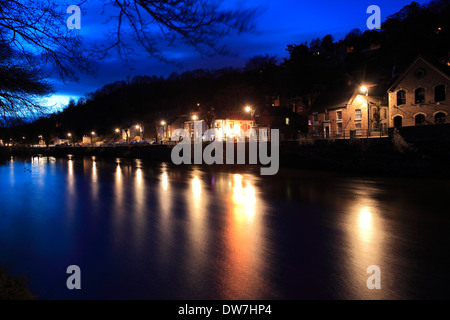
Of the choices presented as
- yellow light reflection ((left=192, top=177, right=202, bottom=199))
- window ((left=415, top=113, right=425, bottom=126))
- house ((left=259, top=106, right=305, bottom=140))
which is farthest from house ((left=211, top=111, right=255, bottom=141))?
yellow light reflection ((left=192, top=177, right=202, bottom=199))

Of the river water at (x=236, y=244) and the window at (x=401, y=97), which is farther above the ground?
the window at (x=401, y=97)

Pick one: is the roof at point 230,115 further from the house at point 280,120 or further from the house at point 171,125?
the house at point 171,125

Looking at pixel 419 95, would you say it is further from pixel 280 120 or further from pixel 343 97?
pixel 280 120

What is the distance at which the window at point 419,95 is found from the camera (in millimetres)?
34312

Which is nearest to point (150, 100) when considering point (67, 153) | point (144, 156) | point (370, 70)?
point (67, 153)

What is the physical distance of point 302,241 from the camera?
10203 mm

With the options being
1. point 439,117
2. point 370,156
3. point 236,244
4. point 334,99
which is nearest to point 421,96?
point 439,117

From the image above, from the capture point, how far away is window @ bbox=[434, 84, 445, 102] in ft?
108

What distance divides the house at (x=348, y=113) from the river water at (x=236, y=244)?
21947mm

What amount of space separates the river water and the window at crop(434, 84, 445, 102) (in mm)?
17609

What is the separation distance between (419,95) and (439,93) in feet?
6.41

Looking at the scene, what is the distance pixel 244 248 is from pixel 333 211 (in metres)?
7.07

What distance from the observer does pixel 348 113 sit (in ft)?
143

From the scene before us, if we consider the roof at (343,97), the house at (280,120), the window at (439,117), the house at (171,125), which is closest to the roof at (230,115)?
the house at (280,120)
